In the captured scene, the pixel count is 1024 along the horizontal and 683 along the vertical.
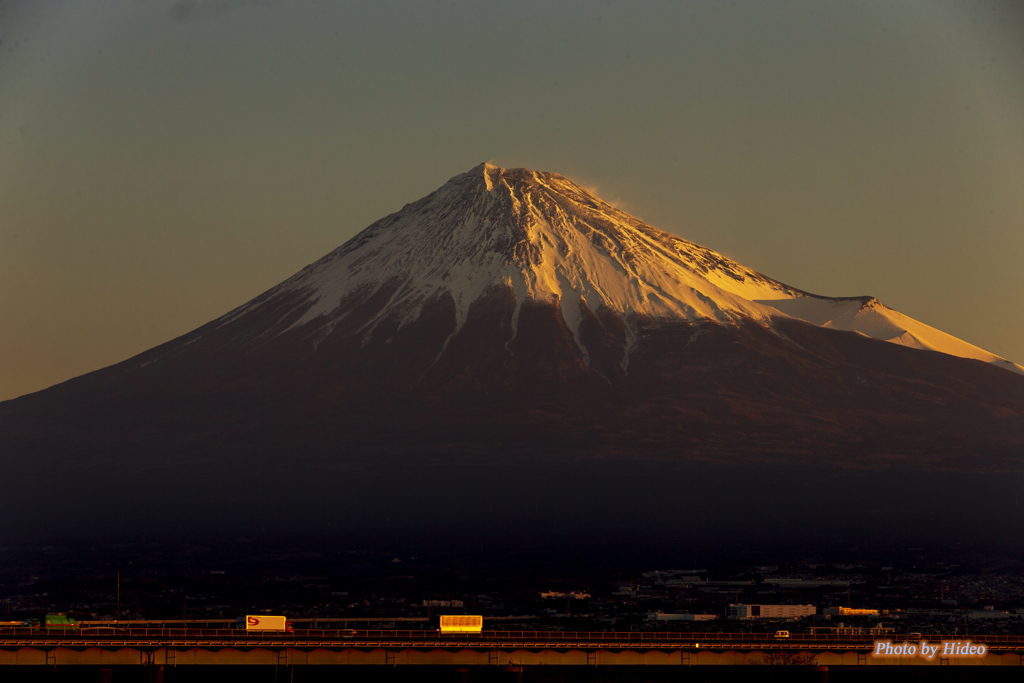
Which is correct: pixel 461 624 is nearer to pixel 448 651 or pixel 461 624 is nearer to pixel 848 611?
pixel 448 651

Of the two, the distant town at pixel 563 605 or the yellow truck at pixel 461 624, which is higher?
the distant town at pixel 563 605

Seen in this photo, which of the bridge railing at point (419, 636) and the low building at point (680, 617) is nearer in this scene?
the bridge railing at point (419, 636)

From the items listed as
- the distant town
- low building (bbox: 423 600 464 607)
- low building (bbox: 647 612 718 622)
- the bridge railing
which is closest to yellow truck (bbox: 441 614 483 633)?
the bridge railing

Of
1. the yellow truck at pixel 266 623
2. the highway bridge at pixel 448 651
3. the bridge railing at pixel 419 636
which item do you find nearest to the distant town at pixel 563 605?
the bridge railing at pixel 419 636

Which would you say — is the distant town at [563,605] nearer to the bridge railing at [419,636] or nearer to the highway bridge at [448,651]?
the bridge railing at [419,636]

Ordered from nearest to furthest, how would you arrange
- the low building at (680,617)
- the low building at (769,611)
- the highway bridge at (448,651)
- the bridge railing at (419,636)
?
the highway bridge at (448,651) < the bridge railing at (419,636) < the low building at (680,617) < the low building at (769,611)

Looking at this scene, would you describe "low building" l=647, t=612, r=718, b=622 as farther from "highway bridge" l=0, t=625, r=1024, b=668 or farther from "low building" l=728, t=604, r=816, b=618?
"highway bridge" l=0, t=625, r=1024, b=668
